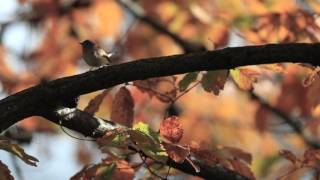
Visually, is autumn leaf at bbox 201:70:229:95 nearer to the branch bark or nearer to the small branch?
the branch bark

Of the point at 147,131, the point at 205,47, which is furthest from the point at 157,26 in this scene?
the point at 147,131

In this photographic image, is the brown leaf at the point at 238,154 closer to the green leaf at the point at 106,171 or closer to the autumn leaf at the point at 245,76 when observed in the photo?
the autumn leaf at the point at 245,76

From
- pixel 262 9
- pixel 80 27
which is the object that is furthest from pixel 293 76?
pixel 80 27

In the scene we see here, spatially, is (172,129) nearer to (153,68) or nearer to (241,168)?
(153,68)

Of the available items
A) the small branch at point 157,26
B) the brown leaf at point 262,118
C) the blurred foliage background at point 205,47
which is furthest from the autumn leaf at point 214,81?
the brown leaf at point 262,118

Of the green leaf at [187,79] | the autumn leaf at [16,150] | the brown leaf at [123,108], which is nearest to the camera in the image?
the autumn leaf at [16,150]

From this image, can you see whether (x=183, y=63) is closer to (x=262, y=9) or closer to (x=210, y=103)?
(x=262, y=9)
